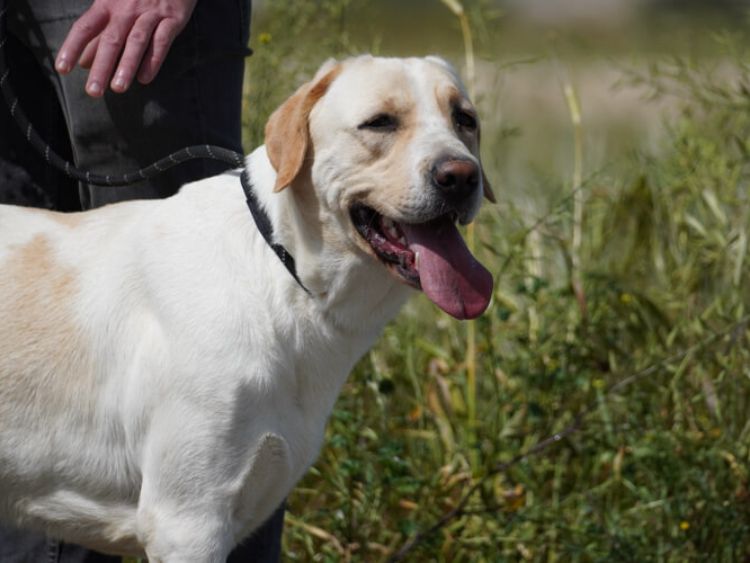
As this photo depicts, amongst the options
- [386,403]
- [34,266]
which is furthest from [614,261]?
[34,266]

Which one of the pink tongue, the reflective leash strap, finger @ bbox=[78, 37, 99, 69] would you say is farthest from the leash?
the pink tongue

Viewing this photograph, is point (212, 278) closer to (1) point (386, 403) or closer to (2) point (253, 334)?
(2) point (253, 334)

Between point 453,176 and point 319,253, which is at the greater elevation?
point 453,176

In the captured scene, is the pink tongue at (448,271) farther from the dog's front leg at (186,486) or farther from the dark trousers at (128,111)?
the dark trousers at (128,111)

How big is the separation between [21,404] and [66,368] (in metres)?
0.12

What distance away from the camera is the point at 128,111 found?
316 cm

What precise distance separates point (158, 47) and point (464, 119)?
0.69 m

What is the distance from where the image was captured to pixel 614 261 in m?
4.82

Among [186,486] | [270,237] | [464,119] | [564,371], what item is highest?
[464,119]

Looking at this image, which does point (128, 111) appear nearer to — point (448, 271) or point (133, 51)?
point (133, 51)

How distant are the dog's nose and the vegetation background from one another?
1.10m

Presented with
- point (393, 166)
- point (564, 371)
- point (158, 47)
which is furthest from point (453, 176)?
point (564, 371)

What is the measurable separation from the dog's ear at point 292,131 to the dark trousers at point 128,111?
389mm

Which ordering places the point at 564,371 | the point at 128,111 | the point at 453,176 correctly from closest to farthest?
the point at 453,176
the point at 128,111
the point at 564,371
